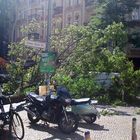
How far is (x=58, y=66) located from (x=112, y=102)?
2958 millimetres

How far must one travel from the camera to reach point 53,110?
38.8 feet

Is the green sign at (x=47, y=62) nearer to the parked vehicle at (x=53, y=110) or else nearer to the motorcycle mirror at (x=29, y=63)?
the parked vehicle at (x=53, y=110)

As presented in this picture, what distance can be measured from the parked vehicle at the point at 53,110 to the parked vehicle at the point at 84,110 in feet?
1.06

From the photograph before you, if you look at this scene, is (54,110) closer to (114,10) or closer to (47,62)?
(47,62)

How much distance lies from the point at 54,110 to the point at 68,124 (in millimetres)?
587

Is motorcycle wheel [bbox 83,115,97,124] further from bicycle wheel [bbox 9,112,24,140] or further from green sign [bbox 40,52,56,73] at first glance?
bicycle wheel [bbox 9,112,24,140]

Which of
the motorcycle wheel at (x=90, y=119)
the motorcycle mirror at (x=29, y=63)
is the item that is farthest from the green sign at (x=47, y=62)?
the motorcycle mirror at (x=29, y=63)

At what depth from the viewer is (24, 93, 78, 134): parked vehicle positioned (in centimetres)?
1152

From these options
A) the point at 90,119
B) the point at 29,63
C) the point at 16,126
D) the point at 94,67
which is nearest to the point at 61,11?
the point at 94,67

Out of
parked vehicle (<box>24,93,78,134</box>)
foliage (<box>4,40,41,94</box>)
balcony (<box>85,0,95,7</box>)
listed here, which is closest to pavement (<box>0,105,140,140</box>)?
parked vehicle (<box>24,93,78,134</box>)

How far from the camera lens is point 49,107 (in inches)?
469

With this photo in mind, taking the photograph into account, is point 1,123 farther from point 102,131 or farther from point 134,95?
point 134,95

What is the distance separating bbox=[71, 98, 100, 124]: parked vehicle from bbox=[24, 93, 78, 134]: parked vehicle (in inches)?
12.7

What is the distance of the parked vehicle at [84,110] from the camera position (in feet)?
39.4
